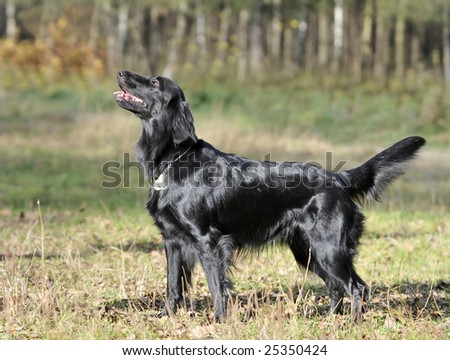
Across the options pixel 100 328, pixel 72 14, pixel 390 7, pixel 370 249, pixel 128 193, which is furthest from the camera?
pixel 72 14

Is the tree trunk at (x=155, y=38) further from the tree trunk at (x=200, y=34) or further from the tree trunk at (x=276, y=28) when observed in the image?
the tree trunk at (x=276, y=28)

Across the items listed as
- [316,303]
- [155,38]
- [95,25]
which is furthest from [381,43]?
[316,303]

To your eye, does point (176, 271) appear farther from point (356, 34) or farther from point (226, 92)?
point (356, 34)

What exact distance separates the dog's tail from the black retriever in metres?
0.13

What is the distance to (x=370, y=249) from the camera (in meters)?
8.40

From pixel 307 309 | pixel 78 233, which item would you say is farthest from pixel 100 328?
pixel 78 233

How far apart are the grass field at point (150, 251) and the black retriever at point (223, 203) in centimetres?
28

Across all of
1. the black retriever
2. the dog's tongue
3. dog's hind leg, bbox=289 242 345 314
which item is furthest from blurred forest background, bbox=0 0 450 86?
dog's hind leg, bbox=289 242 345 314

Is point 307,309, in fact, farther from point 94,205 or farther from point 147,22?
point 147,22

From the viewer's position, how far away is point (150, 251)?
27.1 feet

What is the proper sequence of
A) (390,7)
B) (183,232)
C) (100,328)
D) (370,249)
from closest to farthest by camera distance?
(100,328) < (183,232) < (370,249) < (390,7)

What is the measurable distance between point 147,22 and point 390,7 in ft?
41.5

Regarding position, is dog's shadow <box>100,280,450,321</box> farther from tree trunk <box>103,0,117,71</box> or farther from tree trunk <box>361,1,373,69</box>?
tree trunk <box>361,1,373,69</box>

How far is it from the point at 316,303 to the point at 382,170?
4.13 ft
